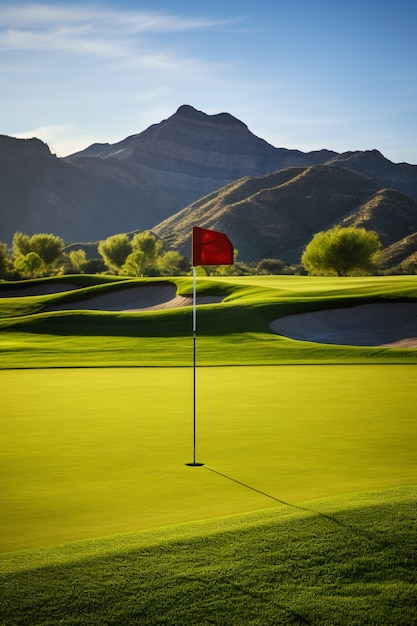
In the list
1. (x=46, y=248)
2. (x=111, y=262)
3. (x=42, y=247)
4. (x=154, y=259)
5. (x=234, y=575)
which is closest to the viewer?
(x=234, y=575)

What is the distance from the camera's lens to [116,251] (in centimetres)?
12462

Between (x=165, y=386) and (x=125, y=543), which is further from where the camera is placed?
(x=165, y=386)

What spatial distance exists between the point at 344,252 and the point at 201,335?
60045 mm

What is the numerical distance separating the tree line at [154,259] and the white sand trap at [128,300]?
44.4 metres

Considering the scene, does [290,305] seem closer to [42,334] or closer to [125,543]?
[42,334]

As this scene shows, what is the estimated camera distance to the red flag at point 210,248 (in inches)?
426

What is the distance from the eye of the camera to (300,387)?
18219 mm

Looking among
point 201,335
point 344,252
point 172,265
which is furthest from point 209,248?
point 172,265

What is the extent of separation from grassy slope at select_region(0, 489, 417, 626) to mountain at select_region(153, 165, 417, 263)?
132 metres

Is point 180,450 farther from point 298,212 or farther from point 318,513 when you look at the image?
point 298,212

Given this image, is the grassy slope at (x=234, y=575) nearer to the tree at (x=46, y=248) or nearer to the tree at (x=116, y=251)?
the tree at (x=46, y=248)

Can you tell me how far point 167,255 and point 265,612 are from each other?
386 feet

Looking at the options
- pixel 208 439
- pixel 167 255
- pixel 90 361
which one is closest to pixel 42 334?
pixel 90 361

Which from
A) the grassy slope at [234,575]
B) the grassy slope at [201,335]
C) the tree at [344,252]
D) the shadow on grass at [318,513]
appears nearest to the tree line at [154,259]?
the tree at [344,252]
